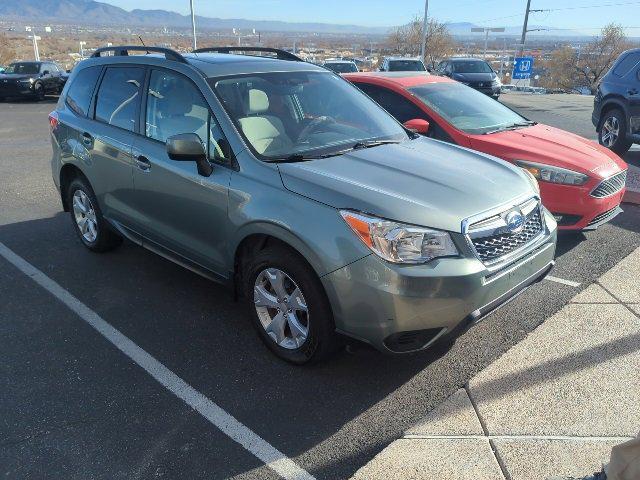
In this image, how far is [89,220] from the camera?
5.28 meters

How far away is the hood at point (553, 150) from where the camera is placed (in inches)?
203

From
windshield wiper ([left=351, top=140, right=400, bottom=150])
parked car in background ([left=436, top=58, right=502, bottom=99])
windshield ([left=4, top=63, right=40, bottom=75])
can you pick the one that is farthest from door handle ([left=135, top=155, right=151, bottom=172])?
windshield ([left=4, top=63, right=40, bottom=75])

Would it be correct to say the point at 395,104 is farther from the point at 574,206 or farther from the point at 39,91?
the point at 39,91

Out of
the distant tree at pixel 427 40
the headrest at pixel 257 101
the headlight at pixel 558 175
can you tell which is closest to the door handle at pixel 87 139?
the headrest at pixel 257 101

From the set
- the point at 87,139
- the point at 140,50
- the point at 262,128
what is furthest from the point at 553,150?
the point at 87,139

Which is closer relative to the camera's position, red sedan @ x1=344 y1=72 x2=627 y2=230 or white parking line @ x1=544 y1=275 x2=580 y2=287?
white parking line @ x1=544 y1=275 x2=580 y2=287

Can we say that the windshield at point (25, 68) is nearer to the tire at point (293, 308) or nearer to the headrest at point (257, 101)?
the headrest at point (257, 101)

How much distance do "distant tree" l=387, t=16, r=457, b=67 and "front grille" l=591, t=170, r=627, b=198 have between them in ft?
191

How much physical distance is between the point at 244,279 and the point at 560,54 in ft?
252

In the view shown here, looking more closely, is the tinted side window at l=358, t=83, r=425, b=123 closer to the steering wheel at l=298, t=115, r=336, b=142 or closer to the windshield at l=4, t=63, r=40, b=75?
the steering wheel at l=298, t=115, r=336, b=142

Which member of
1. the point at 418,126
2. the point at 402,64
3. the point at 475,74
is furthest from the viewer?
the point at 402,64

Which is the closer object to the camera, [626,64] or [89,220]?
[89,220]

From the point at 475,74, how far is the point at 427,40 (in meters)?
42.8

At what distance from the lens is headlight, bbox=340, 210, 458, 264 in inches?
114
